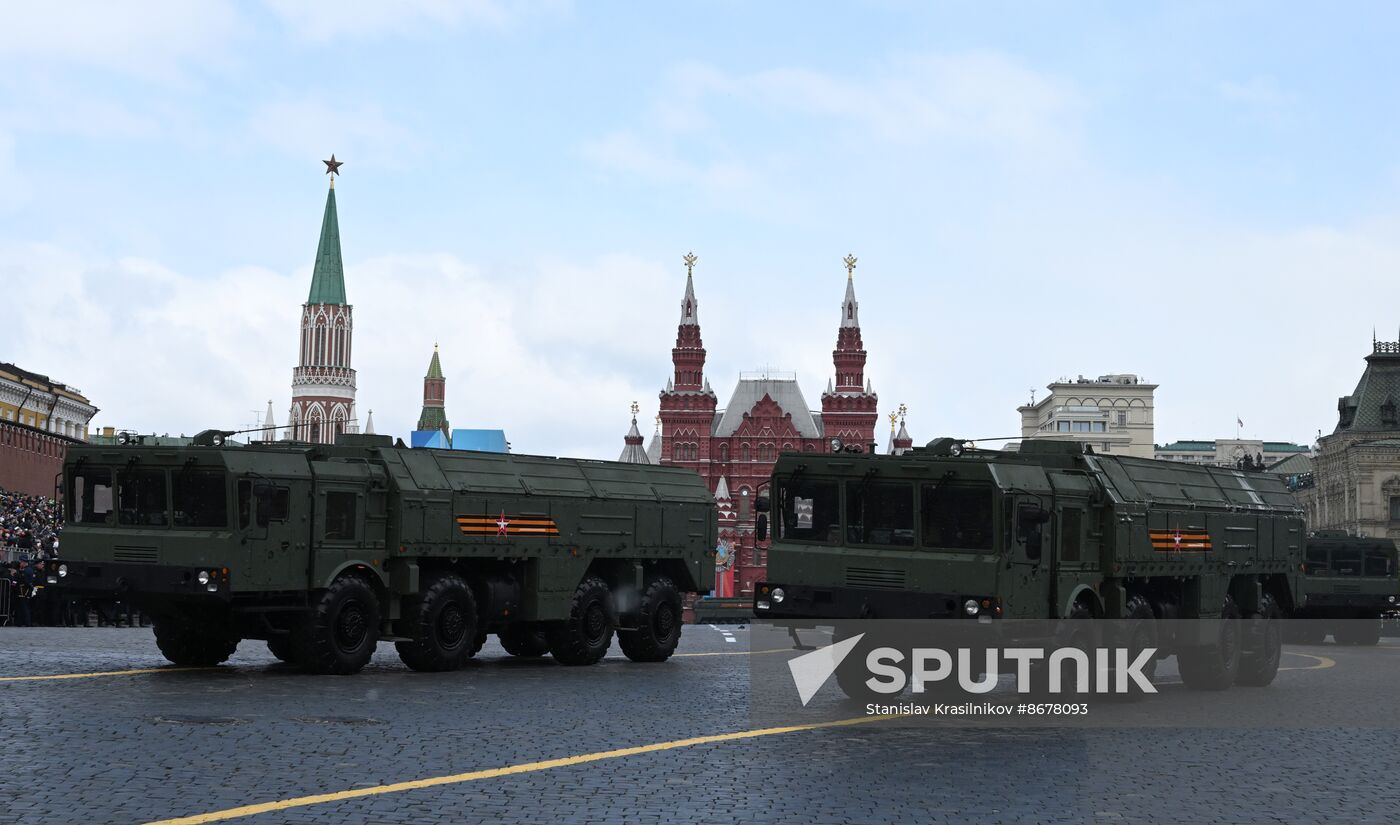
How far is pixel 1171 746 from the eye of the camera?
17141 mm

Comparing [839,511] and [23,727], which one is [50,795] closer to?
[23,727]

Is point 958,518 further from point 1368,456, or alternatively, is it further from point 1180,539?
point 1368,456

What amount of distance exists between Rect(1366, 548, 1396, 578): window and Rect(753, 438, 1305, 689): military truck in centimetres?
2570

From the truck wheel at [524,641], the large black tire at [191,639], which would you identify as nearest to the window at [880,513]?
the truck wheel at [524,641]

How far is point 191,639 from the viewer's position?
953 inches

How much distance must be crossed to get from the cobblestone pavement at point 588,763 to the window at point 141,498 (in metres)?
2.26

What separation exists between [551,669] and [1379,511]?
95.6 m

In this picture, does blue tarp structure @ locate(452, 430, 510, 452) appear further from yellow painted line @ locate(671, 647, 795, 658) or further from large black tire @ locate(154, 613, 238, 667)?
large black tire @ locate(154, 613, 238, 667)

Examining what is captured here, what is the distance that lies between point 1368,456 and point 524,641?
311 ft

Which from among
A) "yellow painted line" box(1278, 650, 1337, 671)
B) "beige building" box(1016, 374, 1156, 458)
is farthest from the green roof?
"yellow painted line" box(1278, 650, 1337, 671)

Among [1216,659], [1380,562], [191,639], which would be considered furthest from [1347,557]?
[191,639]

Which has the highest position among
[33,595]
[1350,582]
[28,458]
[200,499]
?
[28,458]

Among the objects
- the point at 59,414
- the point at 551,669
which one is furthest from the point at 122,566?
the point at 59,414

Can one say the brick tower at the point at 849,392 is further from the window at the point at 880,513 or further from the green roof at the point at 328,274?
the window at the point at 880,513
